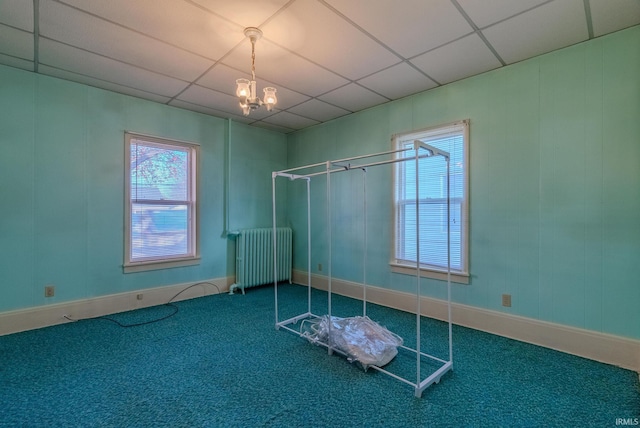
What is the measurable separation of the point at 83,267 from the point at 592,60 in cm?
522

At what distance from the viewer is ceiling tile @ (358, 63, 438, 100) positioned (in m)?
2.95

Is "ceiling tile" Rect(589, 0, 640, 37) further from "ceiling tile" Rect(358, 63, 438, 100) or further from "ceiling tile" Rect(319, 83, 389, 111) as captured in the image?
"ceiling tile" Rect(319, 83, 389, 111)

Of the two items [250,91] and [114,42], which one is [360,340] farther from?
[114,42]

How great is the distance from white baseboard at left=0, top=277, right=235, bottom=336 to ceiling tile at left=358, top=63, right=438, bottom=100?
3364 mm

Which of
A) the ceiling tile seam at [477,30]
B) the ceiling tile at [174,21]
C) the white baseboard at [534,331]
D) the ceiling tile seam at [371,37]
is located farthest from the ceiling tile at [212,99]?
the white baseboard at [534,331]

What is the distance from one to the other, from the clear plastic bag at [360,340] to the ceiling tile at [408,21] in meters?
2.38

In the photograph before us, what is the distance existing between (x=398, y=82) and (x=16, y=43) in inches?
135

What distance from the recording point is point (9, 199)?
9.51ft

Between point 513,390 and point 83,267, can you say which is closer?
point 513,390

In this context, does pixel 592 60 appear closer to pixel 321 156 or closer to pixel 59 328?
pixel 321 156

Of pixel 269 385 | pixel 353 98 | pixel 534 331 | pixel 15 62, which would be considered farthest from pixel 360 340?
pixel 15 62

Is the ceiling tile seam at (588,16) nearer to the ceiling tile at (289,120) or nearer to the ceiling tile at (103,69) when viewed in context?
the ceiling tile at (289,120)

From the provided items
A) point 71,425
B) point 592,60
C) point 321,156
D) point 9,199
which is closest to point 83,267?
point 9,199

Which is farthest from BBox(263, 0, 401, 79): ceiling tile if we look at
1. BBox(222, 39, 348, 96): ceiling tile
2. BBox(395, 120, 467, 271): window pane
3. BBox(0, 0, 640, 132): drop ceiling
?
BBox(395, 120, 467, 271): window pane
